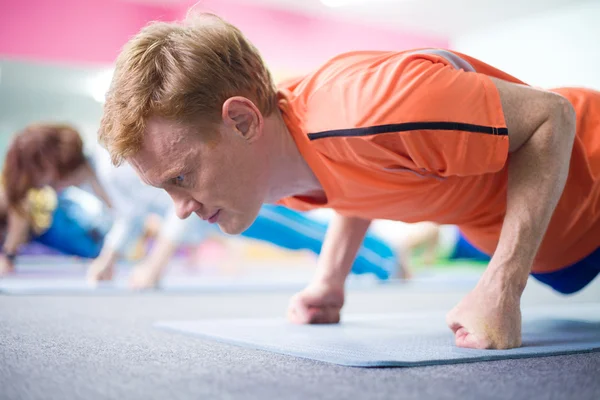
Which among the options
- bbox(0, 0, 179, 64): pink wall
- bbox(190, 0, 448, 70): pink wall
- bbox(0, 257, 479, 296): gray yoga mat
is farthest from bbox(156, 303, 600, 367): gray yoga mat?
bbox(190, 0, 448, 70): pink wall

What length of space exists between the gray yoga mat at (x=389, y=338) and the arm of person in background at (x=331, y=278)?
39 millimetres

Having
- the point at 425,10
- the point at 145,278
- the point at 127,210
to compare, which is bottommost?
the point at 145,278

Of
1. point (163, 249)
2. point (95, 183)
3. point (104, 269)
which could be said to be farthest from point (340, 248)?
point (95, 183)

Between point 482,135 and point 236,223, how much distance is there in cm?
40

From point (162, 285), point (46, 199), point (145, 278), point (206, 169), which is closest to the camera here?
point (206, 169)

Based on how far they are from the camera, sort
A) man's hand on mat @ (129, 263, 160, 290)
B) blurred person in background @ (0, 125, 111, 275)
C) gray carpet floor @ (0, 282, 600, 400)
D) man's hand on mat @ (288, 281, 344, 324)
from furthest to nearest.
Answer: blurred person in background @ (0, 125, 111, 275)
man's hand on mat @ (129, 263, 160, 290)
man's hand on mat @ (288, 281, 344, 324)
gray carpet floor @ (0, 282, 600, 400)

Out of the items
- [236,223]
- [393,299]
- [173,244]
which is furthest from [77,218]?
[236,223]

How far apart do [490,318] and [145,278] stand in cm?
158

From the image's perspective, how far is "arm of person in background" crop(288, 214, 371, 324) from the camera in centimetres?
118

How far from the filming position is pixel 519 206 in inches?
34.5

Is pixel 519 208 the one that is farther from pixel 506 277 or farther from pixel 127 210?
pixel 127 210

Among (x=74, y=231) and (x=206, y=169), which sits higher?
(x=206, y=169)

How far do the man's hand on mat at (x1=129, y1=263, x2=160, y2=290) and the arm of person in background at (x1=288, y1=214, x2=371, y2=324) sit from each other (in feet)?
3.60

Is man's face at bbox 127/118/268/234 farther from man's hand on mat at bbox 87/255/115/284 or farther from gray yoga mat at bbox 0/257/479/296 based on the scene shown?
man's hand on mat at bbox 87/255/115/284
